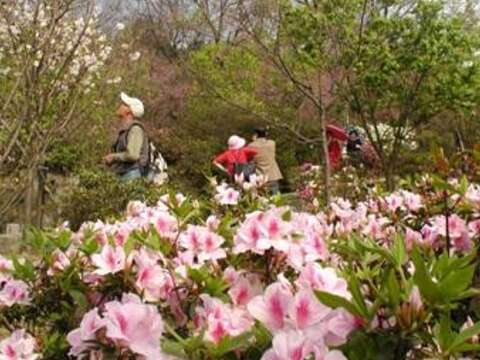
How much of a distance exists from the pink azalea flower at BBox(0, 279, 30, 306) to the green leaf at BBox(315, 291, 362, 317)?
3.40 feet

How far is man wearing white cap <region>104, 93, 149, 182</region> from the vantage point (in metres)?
7.38

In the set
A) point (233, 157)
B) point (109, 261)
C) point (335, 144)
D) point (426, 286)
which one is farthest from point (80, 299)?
point (335, 144)

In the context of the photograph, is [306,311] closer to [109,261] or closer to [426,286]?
[426,286]

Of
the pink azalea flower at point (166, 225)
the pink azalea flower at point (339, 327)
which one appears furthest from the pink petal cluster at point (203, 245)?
the pink azalea flower at point (339, 327)

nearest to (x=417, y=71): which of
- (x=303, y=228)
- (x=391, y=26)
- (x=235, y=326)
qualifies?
(x=391, y=26)

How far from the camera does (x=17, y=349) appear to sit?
1.58 meters

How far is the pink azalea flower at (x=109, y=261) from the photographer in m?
1.64

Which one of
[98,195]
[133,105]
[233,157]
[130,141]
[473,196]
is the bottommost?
[98,195]

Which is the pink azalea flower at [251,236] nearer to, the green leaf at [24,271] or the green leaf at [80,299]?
the green leaf at [80,299]

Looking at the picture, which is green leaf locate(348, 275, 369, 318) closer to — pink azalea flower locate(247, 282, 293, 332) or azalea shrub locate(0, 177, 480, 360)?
azalea shrub locate(0, 177, 480, 360)

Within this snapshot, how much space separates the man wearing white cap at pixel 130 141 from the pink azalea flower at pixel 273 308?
6234 millimetres

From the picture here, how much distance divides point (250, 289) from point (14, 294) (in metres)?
0.65

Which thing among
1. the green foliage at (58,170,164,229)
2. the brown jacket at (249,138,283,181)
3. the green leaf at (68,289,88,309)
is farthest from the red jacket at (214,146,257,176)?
the green leaf at (68,289,88,309)

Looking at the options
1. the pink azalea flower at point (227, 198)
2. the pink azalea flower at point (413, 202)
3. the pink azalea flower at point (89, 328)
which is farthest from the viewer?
the pink azalea flower at point (413, 202)
